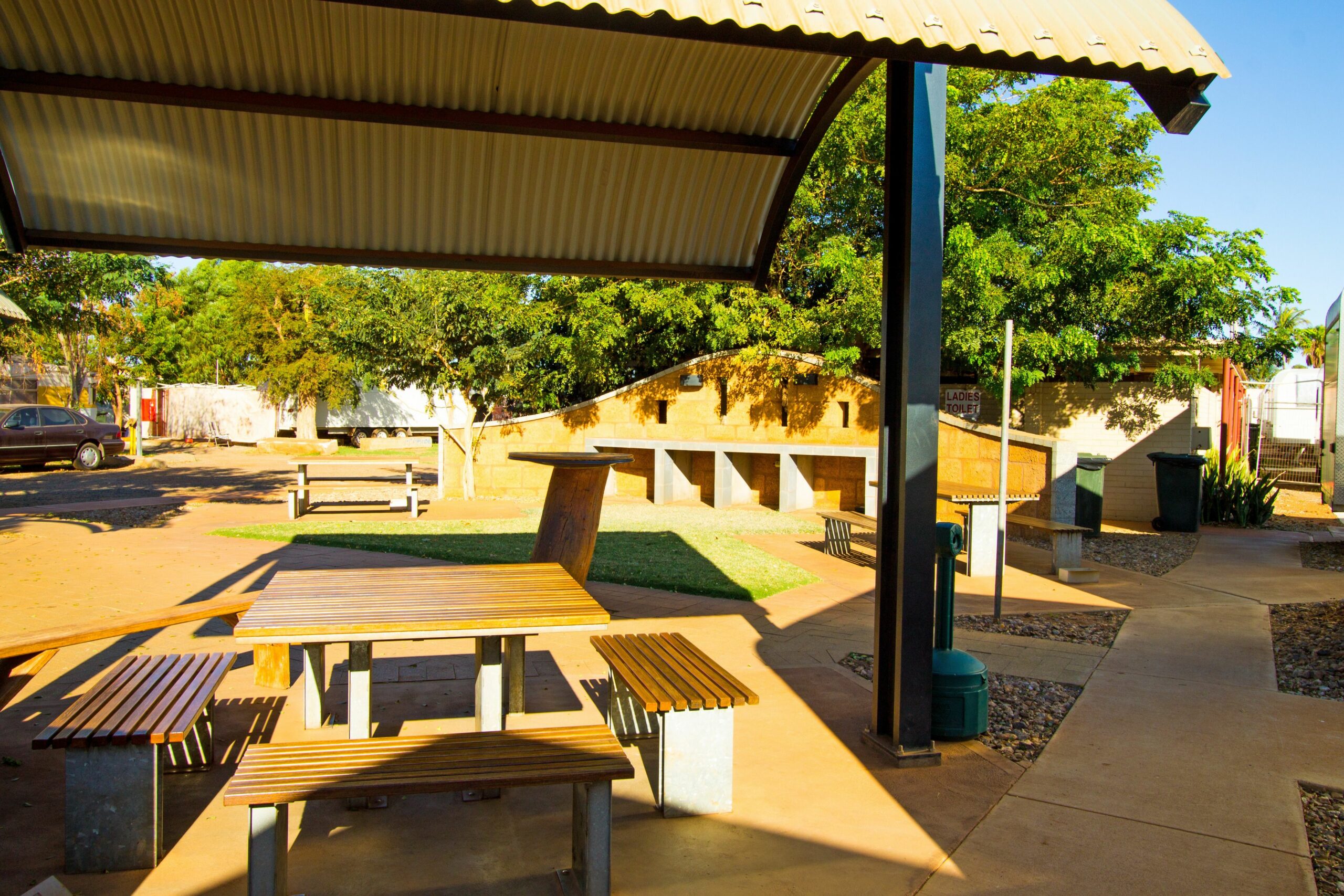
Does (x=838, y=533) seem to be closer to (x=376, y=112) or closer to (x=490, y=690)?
(x=376, y=112)

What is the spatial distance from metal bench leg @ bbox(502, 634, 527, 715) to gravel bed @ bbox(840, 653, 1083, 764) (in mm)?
2355

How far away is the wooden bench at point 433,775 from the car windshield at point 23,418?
2422cm

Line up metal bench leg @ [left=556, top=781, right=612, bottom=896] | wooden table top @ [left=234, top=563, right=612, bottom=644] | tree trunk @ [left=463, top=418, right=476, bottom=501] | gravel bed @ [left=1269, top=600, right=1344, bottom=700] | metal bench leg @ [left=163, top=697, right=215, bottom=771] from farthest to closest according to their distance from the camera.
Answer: tree trunk @ [left=463, top=418, right=476, bottom=501] → gravel bed @ [left=1269, top=600, right=1344, bottom=700] → metal bench leg @ [left=163, top=697, right=215, bottom=771] → wooden table top @ [left=234, top=563, right=612, bottom=644] → metal bench leg @ [left=556, top=781, right=612, bottom=896]

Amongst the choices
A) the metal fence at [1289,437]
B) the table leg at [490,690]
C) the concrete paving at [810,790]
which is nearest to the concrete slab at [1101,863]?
the concrete paving at [810,790]

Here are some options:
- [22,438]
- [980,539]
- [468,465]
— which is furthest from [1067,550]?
[22,438]

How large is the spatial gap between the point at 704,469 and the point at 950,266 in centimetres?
624

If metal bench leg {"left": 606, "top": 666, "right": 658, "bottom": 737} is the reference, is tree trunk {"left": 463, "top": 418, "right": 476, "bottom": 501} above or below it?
above

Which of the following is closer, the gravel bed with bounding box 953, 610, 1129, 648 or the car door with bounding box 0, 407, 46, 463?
the gravel bed with bounding box 953, 610, 1129, 648

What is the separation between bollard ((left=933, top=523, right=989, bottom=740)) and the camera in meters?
5.03

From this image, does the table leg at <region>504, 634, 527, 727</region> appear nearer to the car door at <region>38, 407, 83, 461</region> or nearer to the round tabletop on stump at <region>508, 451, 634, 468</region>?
the round tabletop on stump at <region>508, 451, 634, 468</region>

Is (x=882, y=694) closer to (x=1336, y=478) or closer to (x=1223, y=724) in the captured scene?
(x=1223, y=724)

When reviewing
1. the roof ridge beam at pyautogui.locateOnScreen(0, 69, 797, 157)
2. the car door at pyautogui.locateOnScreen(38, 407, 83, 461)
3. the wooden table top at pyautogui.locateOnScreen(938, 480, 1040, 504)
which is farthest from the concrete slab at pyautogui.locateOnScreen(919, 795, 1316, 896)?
the car door at pyautogui.locateOnScreen(38, 407, 83, 461)

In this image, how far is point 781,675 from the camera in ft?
20.6

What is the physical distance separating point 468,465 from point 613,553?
666 cm
